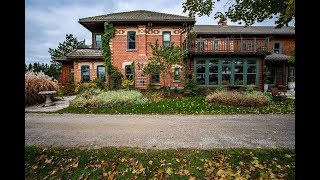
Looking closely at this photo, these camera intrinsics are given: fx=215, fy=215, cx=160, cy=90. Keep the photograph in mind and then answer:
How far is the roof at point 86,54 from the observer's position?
2261cm

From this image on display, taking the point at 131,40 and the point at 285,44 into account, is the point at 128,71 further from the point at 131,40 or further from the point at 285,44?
the point at 285,44

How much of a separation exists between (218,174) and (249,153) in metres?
1.25

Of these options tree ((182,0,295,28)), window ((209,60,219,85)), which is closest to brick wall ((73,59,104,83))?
window ((209,60,219,85))

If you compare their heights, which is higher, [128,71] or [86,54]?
[86,54]

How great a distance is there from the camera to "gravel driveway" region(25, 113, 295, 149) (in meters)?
5.95

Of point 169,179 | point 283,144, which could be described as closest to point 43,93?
point 169,179

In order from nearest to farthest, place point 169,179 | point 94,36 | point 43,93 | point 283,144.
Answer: point 169,179
point 283,144
point 43,93
point 94,36

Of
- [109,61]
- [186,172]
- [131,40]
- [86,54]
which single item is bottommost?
[186,172]

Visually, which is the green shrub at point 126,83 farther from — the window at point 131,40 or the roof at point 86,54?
the roof at point 86,54

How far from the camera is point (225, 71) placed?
21328mm

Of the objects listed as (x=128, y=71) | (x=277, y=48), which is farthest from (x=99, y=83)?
(x=277, y=48)

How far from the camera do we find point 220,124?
8.39 meters

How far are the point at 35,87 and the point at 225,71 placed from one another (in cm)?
1646
